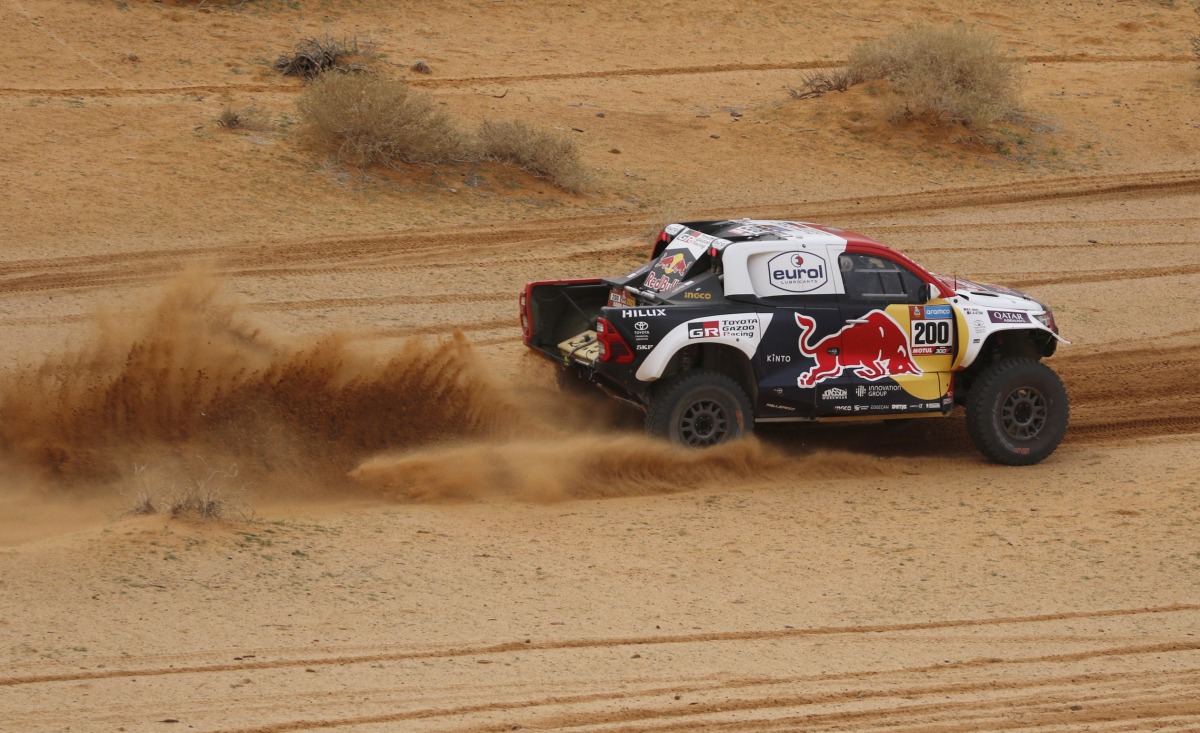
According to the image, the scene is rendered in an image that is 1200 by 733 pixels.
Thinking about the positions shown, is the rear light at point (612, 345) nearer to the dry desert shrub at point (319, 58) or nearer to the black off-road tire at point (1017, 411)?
the black off-road tire at point (1017, 411)

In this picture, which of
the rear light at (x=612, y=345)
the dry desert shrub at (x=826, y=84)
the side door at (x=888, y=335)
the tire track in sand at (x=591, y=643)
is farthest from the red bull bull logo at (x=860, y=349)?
the dry desert shrub at (x=826, y=84)

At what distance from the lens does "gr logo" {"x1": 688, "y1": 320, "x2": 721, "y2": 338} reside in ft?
34.6

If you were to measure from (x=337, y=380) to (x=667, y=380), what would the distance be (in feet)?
8.66

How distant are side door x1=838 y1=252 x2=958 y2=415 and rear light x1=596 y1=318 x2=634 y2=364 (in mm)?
1720

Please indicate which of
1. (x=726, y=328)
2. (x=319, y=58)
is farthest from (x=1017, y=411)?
(x=319, y=58)

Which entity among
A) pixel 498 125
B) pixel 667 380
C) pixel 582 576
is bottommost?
pixel 582 576

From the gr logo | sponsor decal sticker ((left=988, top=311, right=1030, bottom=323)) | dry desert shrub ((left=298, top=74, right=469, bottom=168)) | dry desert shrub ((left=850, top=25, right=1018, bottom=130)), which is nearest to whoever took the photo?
the gr logo

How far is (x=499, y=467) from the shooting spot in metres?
10.7

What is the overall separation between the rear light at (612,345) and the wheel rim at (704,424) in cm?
66

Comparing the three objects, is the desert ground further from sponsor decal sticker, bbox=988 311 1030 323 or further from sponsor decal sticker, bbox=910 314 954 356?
sponsor decal sticker, bbox=988 311 1030 323

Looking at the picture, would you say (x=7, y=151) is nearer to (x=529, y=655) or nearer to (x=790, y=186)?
(x=790, y=186)

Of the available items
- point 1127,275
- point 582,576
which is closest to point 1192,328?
point 1127,275

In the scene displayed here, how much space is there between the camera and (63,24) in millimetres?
22828

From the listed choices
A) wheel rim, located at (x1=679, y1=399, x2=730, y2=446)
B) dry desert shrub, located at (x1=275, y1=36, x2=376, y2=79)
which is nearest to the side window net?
wheel rim, located at (x1=679, y1=399, x2=730, y2=446)
